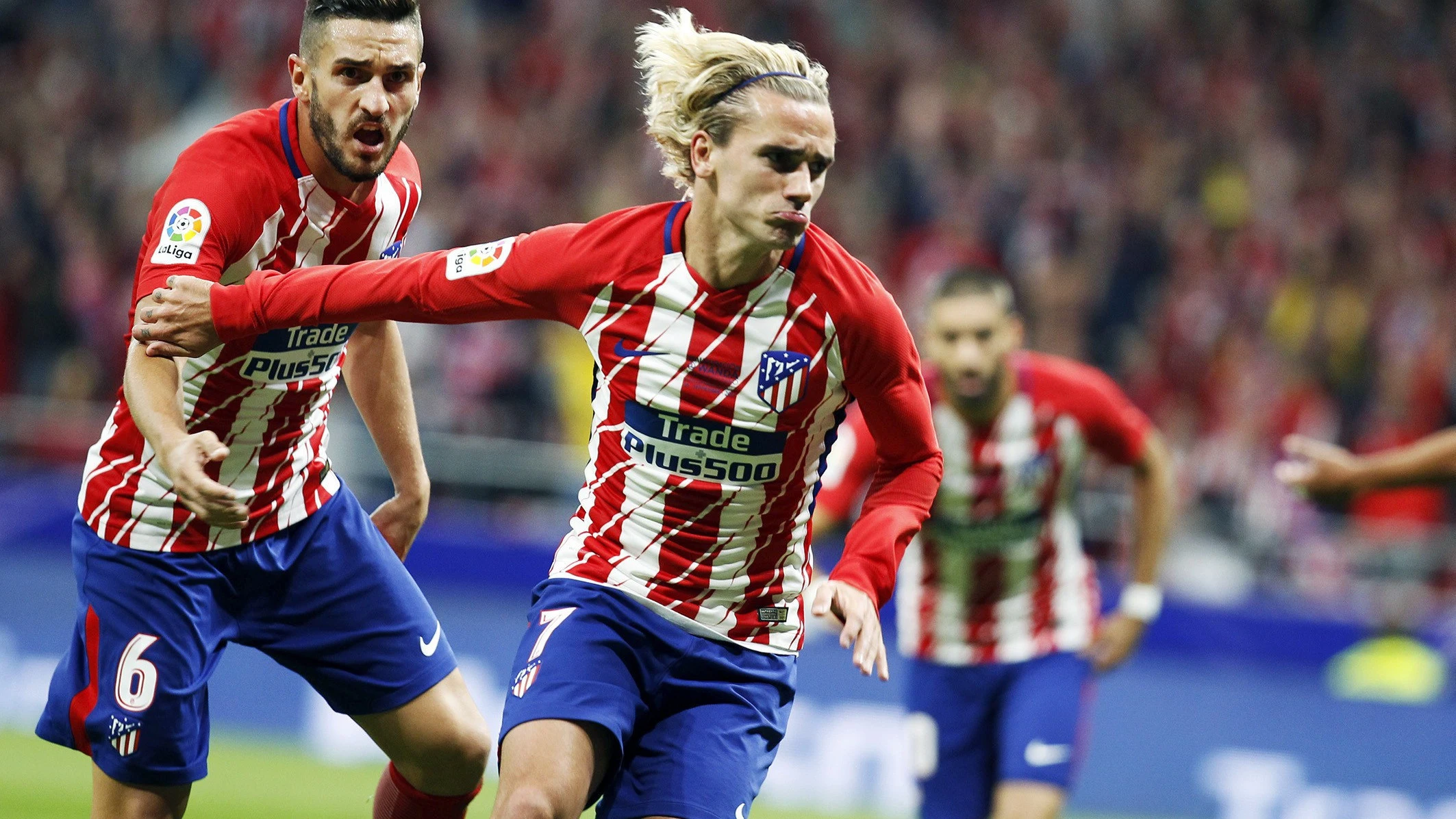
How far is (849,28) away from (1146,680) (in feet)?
28.3

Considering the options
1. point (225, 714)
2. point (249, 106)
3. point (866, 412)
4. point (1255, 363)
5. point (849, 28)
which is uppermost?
point (849, 28)

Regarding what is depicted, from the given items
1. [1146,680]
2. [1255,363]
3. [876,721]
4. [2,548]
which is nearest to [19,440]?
[2,548]

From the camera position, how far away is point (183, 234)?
435cm

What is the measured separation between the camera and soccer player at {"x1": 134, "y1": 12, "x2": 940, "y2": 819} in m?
4.09

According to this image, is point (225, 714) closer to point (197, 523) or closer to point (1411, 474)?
point (197, 523)

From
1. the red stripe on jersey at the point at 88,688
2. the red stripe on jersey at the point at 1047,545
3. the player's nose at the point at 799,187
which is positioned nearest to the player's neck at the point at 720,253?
the player's nose at the point at 799,187

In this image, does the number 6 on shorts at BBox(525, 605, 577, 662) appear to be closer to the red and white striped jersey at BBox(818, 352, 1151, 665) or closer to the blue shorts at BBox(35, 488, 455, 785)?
the blue shorts at BBox(35, 488, 455, 785)

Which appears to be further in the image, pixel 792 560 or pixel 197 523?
pixel 197 523

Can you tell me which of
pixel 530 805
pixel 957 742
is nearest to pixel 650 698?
pixel 530 805

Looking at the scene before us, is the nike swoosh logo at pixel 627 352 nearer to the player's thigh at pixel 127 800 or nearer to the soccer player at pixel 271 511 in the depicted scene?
the soccer player at pixel 271 511

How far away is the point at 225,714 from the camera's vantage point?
390 inches

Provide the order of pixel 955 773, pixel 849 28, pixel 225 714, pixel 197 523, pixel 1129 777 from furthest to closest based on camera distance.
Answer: pixel 849 28
pixel 225 714
pixel 1129 777
pixel 955 773
pixel 197 523

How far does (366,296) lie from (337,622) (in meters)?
1.13

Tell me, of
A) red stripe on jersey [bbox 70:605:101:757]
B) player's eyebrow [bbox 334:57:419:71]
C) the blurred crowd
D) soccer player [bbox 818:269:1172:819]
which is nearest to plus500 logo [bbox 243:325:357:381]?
player's eyebrow [bbox 334:57:419:71]
